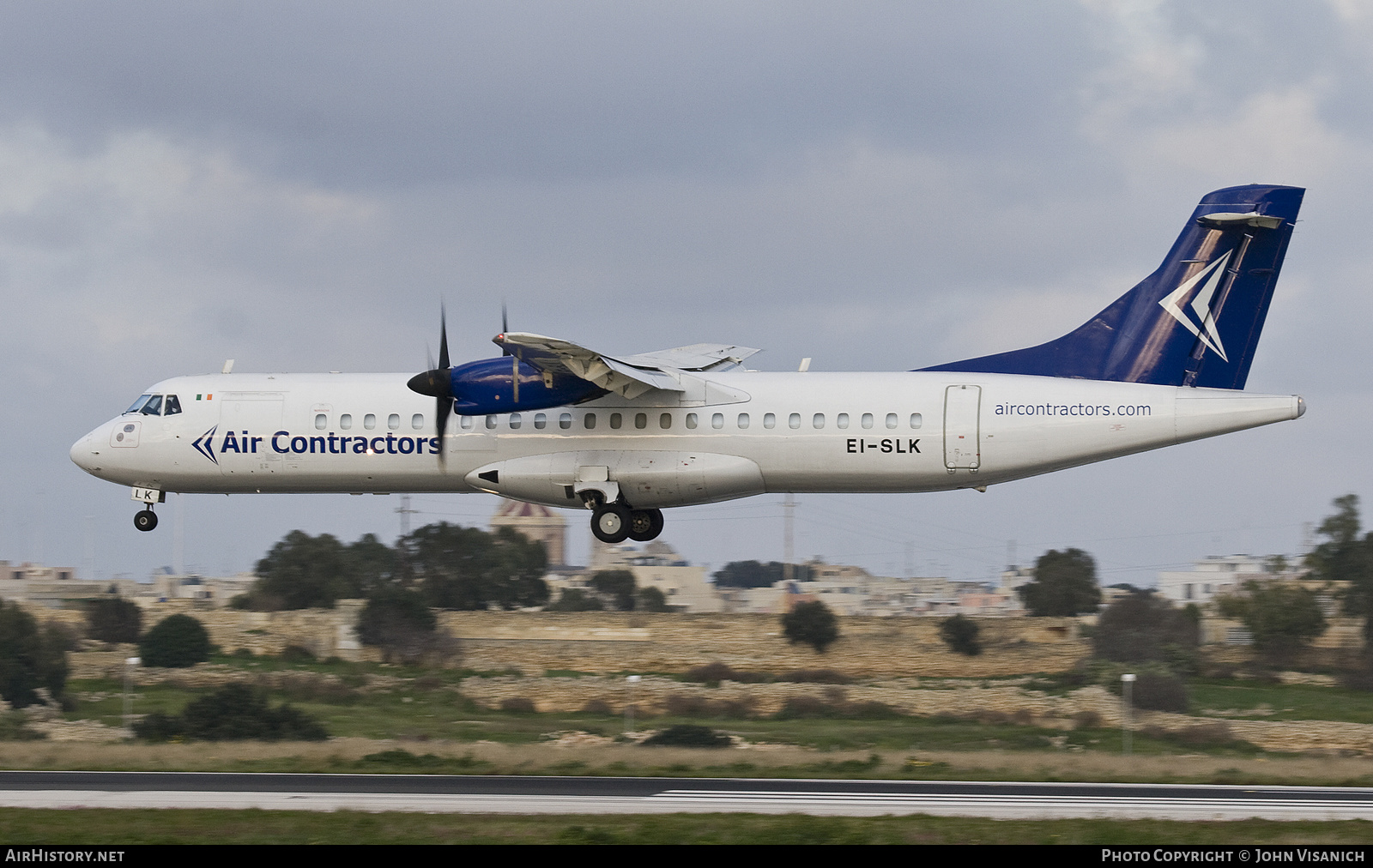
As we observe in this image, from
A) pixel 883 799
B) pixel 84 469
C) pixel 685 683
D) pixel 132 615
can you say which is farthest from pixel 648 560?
pixel 883 799

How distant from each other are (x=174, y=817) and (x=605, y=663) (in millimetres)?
25231

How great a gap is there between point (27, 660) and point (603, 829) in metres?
27.4

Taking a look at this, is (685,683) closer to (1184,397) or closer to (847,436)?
(847,436)

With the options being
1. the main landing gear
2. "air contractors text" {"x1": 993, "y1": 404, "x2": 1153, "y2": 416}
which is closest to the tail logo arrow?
"air contractors text" {"x1": 993, "y1": 404, "x2": 1153, "y2": 416}

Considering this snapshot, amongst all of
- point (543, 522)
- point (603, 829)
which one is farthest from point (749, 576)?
point (603, 829)

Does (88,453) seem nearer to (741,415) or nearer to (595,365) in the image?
(595,365)

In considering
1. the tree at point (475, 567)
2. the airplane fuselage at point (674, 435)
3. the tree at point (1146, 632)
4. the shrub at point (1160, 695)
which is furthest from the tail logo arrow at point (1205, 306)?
the tree at point (475, 567)

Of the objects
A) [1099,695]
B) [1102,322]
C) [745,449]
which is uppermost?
[1102,322]

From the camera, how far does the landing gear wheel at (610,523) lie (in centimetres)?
2741

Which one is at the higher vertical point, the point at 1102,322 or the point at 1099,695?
the point at 1102,322

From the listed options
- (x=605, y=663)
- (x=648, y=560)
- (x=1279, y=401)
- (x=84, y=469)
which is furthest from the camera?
(x=648, y=560)

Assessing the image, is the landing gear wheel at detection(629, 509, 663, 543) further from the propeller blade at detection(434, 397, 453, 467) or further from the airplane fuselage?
the propeller blade at detection(434, 397, 453, 467)

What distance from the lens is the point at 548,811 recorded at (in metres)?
18.1

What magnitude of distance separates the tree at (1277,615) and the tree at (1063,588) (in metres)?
5.02
